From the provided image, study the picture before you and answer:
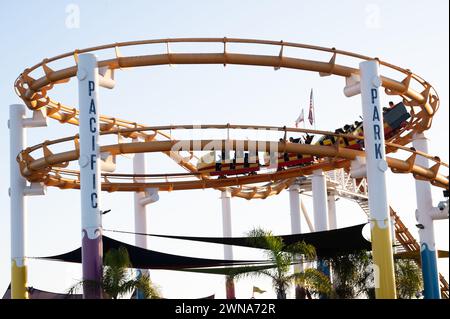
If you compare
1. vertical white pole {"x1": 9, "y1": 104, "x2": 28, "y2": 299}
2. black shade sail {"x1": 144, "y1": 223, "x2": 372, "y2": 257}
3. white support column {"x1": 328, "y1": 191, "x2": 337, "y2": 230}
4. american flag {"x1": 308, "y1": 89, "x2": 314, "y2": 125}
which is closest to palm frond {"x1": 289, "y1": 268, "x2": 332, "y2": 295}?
black shade sail {"x1": 144, "y1": 223, "x2": 372, "y2": 257}

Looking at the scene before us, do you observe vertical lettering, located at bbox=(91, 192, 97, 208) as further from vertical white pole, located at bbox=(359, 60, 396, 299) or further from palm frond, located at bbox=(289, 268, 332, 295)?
vertical white pole, located at bbox=(359, 60, 396, 299)

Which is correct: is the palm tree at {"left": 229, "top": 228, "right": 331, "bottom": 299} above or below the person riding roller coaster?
below

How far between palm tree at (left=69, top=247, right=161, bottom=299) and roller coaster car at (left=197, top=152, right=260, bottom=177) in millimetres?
6581

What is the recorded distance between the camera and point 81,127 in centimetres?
1944

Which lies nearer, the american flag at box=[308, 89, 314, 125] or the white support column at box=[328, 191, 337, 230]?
the american flag at box=[308, 89, 314, 125]

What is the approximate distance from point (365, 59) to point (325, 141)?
8918mm

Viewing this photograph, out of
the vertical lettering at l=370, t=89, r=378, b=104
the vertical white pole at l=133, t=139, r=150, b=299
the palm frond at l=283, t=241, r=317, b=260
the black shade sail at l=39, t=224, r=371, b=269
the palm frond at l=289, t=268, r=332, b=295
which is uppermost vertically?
the vertical lettering at l=370, t=89, r=378, b=104

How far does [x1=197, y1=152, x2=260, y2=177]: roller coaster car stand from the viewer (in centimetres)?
2602

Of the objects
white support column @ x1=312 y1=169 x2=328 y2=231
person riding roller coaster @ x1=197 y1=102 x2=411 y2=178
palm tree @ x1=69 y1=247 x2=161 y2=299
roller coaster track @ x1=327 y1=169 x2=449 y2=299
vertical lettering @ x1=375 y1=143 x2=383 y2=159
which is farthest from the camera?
roller coaster track @ x1=327 y1=169 x2=449 y2=299

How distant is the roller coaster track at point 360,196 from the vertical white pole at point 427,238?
813cm

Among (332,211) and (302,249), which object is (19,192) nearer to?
(302,249)

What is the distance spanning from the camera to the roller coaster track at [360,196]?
1275 inches

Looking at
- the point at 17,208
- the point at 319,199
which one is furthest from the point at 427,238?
the point at 17,208
